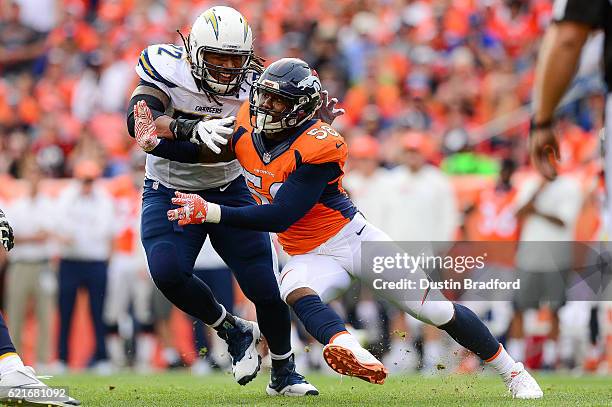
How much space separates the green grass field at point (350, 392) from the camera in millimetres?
5766

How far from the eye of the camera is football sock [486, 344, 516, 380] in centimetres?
587

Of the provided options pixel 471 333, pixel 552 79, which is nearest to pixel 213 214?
pixel 471 333

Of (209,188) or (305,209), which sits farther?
(209,188)

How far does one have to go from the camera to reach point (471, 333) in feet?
19.0

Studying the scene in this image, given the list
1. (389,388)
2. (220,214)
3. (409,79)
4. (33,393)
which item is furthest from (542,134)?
(409,79)

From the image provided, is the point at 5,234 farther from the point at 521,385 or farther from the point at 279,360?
the point at 521,385

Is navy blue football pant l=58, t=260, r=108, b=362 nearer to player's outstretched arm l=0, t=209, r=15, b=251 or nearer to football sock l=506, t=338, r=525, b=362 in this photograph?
football sock l=506, t=338, r=525, b=362

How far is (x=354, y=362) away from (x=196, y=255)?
54.9 inches

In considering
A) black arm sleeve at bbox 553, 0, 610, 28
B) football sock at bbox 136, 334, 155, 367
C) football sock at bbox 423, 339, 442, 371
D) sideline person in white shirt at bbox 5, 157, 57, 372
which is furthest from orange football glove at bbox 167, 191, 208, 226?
sideline person in white shirt at bbox 5, 157, 57, 372

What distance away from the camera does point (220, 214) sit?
5.44 metres

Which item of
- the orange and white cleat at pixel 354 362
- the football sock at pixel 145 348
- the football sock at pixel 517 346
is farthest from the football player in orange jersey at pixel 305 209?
the football sock at pixel 145 348

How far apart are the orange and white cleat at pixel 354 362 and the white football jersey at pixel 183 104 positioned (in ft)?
4.75

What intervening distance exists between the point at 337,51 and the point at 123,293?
4131mm

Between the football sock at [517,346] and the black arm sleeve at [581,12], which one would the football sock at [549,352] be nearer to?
the football sock at [517,346]
